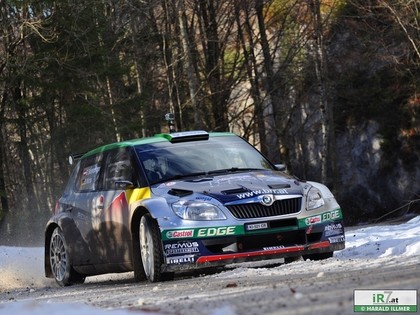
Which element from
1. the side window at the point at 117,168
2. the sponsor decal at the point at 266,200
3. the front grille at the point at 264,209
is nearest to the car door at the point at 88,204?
the side window at the point at 117,168

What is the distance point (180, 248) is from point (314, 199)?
1569 millimetres

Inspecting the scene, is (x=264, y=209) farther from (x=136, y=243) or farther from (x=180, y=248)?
(x=136, y=243)

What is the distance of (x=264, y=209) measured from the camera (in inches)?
384

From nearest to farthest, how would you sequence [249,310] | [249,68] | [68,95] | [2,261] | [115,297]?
[249,310], [115,297], [2,261], [249,68], [68,95]

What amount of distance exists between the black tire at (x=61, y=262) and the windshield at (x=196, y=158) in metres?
1.86

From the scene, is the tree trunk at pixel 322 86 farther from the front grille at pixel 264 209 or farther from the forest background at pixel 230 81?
the front grille at pixel 264 209

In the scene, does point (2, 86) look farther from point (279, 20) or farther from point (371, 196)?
point (371, 196)

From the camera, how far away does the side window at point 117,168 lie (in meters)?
11.0

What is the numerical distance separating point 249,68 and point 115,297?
22.4 m

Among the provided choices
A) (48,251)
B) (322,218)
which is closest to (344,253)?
(322,218)

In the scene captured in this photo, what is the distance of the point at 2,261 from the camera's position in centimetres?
1459

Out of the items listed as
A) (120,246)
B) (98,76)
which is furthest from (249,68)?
(120,246)

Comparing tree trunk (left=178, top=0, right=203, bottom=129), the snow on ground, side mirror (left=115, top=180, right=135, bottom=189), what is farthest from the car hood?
tree trunk (left=178, top=0, right=203, bottom=129)

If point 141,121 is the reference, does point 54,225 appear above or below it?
below
